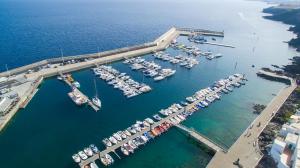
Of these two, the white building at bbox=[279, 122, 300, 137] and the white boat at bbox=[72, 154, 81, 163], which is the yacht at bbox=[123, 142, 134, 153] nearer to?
the white boat at bbox=[72, 154, 81, 163]

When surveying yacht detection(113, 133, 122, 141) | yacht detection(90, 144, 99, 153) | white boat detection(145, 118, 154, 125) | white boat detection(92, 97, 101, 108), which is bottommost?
yacht detection(90, 144, 99, 153)

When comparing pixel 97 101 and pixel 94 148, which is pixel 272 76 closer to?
pixel 97 101

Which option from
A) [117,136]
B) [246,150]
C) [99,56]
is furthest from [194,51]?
[117,136]

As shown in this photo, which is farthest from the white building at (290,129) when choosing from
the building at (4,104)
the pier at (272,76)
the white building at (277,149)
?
the building at (4,104)

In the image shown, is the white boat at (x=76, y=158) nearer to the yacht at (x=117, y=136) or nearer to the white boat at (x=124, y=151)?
the white boat at (x=124, y=151)

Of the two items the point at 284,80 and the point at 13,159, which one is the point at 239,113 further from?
the point at 13,159

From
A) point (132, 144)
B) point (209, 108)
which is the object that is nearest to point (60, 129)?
point (132, 144)

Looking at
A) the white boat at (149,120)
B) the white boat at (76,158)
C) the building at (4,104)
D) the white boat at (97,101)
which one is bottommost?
the white boat at (76,158)

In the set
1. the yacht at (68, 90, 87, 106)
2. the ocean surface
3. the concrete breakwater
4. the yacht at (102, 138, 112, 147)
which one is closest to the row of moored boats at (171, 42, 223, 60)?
the ocean surface
